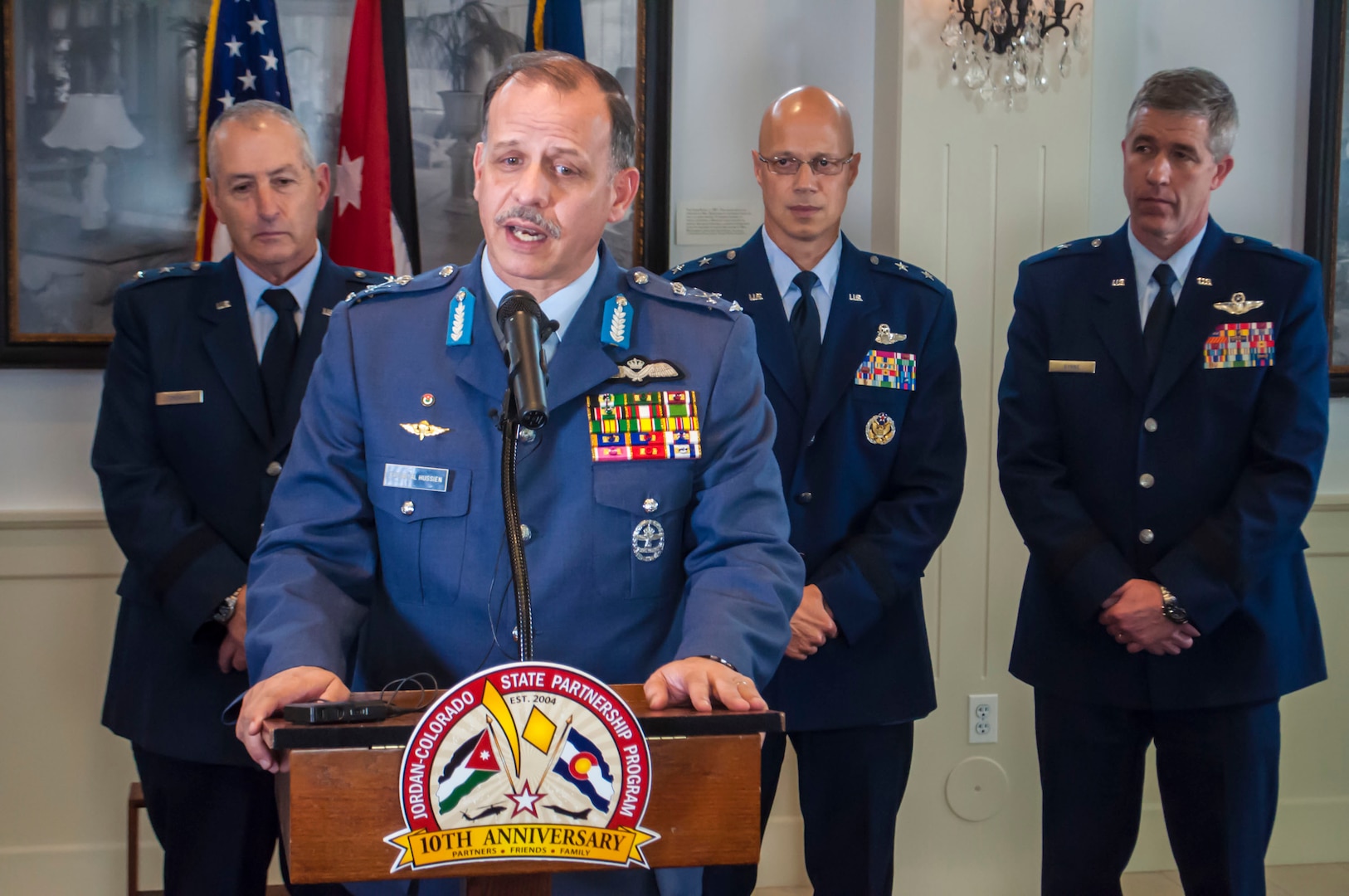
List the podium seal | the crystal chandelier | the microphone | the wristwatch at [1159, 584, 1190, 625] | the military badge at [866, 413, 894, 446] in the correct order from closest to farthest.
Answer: the podium seal → the microphone → the wristwatch at [1159, 584, 1190, 625] → the military badge at [866, 413, 894, 446] → the crystal chandelier

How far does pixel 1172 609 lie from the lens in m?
2.27

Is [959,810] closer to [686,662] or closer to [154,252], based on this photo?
[686,662]

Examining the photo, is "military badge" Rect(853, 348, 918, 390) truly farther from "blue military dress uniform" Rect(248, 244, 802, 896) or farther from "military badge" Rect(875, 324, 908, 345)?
"blue military dress uniform" Rect(248, 244, 802, 896)

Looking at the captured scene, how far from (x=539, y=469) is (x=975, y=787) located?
6.76 feet

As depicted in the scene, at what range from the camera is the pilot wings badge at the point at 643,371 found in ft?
5.07

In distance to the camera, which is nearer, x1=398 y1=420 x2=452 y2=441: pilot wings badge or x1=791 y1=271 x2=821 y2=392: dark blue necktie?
x1=398 y1=420 x2=452 y2=441: pilot wings badge

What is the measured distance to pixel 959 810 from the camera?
315 centimetres

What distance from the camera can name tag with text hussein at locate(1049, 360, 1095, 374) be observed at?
2.47 m

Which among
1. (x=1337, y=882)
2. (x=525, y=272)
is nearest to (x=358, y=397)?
(x=525, y=272)

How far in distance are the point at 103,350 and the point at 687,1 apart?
1.65 meters

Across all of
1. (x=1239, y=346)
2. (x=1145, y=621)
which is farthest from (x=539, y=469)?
(x=1239, y=346)

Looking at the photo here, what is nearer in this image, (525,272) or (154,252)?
(525,272)

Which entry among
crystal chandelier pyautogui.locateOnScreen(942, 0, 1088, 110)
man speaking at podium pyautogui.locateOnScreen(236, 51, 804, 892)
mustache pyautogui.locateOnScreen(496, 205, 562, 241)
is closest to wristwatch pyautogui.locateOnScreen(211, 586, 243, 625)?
man speaking at podium pyautogui.locateOnScreen(236, 51, 804, 892)

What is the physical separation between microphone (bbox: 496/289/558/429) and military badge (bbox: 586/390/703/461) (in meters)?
0.28
